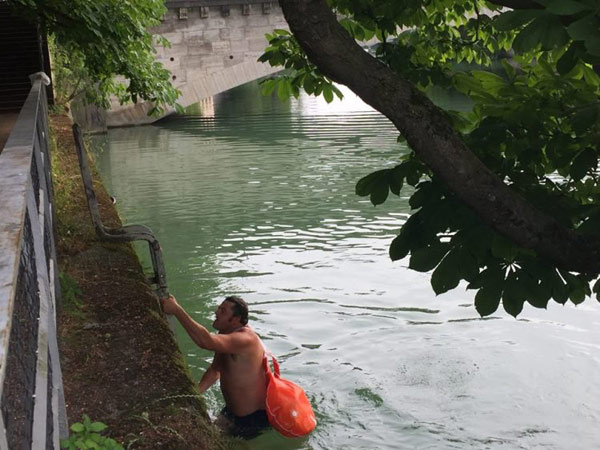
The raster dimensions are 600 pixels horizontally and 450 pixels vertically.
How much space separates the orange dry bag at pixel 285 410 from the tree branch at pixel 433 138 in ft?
9.39

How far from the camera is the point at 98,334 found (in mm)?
5395

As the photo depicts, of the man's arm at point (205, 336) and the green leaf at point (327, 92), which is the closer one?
the green leaf at point (327, 92)

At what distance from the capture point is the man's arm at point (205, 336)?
5.33 meters

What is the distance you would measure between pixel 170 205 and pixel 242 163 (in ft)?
14.8

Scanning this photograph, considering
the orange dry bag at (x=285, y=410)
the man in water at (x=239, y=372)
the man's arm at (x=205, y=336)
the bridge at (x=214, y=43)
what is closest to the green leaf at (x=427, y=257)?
the man's arm at (x=205, y=336)

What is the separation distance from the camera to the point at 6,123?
12.0 m

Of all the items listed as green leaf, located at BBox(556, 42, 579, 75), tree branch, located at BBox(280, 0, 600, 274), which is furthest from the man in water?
green leaf, located at BBox(556, 42, 579, 75)

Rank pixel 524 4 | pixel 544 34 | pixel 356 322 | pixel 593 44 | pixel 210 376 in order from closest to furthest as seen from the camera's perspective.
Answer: pixel 593 44 → pixel 544 34 → pixel 524 4 → pixel 210 376 → pixel 356 322

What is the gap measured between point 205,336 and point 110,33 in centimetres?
448

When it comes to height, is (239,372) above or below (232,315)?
below

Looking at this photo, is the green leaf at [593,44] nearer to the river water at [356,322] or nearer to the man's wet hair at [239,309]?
the man's wet hair at [239,309]

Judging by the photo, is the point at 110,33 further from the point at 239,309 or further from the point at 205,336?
the point at 205,336

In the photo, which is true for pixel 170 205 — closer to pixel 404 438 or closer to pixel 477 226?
pixel 404 438

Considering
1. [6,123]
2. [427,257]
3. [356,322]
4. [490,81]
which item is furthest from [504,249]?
[6,123]
